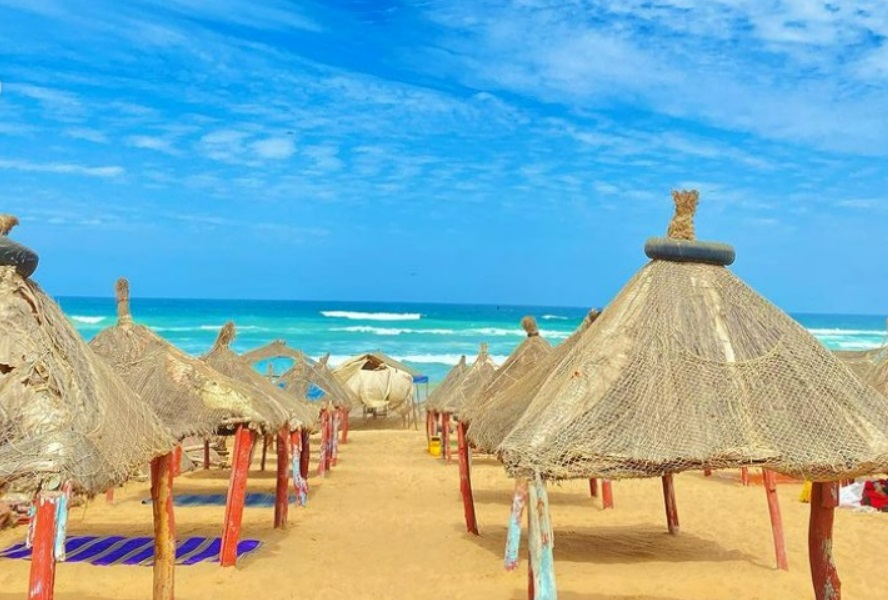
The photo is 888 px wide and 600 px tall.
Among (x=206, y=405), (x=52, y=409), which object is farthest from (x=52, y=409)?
(x=206, y=405)

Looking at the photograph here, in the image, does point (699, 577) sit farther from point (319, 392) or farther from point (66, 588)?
point (319, 392)

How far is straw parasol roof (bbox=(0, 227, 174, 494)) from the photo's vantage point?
5000 mm

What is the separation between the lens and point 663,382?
6324 mm

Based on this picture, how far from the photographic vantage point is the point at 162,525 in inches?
288

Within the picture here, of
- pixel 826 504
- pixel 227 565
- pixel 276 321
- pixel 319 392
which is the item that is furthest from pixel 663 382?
pixel 276 321

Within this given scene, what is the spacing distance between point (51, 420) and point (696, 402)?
14.6 ft

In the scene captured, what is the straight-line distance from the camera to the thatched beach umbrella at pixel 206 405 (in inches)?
381

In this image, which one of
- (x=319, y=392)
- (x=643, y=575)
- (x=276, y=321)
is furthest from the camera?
(x=276, y=321)

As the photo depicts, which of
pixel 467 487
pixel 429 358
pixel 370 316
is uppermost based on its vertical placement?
pixel 370 316

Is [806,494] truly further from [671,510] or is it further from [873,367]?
[671,510]

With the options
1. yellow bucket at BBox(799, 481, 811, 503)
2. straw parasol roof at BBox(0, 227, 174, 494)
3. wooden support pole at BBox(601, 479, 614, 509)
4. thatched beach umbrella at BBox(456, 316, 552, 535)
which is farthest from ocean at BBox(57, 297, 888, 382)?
straw parasol roof at BBox(0, 227, 174, 494)

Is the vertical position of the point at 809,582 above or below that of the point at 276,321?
below

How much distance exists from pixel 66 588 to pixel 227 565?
1.68 m

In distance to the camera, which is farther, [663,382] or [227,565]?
[227,565]
